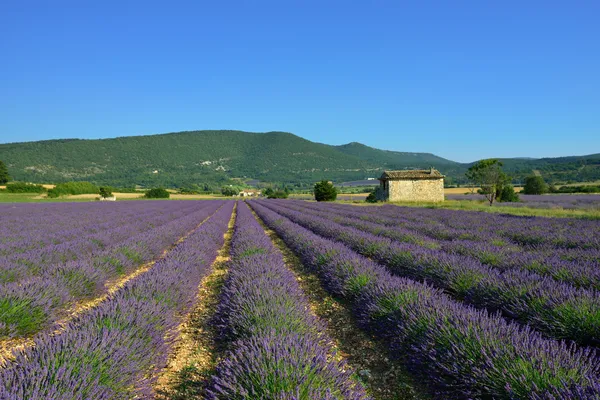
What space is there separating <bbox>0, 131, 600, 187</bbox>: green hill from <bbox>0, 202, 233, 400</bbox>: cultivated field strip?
315ft

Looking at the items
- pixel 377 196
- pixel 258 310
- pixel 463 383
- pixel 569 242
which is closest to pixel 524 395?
pixel 463 383

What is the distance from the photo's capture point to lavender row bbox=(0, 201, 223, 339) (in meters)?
3.59

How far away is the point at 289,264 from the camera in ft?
24.8

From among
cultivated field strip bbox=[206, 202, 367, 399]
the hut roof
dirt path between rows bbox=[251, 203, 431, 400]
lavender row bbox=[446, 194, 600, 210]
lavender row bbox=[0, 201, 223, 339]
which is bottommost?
lavender row bbox=[446, 194, 600, 210]

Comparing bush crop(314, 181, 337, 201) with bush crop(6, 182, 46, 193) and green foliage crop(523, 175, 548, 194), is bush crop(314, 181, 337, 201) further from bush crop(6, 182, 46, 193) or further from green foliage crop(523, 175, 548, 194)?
bush crop(6, 182, 46, 193)

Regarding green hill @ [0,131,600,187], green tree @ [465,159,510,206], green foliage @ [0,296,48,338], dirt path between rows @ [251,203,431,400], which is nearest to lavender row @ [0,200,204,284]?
green foliage @ [0,296,48,338]

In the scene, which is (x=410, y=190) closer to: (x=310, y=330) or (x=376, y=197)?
(x=376, y=197)

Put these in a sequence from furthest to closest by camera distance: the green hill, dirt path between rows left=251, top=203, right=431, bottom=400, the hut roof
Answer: the green hill, the hut roof, dirt path between rows left=251, top=203, right=431, bottom=400

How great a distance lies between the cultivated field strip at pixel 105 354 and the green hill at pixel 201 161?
315 ft

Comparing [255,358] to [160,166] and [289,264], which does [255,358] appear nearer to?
[289,264]

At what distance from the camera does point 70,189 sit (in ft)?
185

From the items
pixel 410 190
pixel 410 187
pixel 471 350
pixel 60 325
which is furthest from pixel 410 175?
pixel 60 325

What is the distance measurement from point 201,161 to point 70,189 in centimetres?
10173

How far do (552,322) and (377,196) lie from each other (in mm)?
42832
